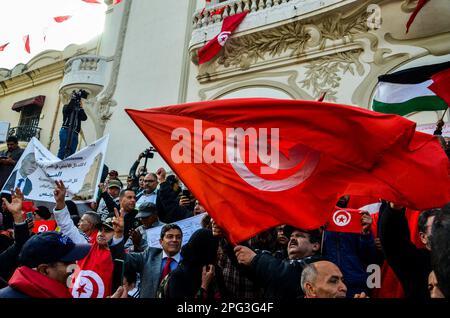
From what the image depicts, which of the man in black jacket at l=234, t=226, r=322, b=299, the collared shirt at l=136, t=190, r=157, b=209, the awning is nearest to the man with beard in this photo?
the man in black jacket at l=234, t=226, r=322, b=299

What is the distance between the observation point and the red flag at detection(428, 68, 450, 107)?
4.55 meters

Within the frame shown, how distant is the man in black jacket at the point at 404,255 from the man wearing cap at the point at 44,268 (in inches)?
70.1

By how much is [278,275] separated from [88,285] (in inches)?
50.8

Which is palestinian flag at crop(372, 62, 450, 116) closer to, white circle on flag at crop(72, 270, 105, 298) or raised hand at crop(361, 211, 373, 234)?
raised hand at crop(361, 211, 373, 234)

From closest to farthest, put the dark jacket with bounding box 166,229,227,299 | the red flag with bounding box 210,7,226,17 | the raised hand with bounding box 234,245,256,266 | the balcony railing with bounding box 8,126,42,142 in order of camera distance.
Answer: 1. the raised hand with bounding box 234,245,256,266
2. the dark jacket with bounding box 166,229,227,299
3. the red flag with bounding box 210,7,226,17
4. the balcony railing with bounding box 8,126,42,142

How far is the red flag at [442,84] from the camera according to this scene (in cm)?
455

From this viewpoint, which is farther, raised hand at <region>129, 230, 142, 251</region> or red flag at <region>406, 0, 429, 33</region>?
red flag at <region>406, 0, 429, 33</region>

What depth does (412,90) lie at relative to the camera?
495cm

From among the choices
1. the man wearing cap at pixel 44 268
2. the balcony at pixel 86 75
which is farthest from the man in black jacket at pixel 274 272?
the balcony at pixel 86 75

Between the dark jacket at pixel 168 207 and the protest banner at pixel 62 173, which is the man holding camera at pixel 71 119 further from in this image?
the dark jacket at pixel 168 207

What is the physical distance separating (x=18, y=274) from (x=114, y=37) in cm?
1033

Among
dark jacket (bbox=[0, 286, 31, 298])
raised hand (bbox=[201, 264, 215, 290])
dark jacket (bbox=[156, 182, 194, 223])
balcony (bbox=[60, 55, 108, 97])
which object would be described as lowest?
dark jacket (bbox=[0, 286, 31, 298])

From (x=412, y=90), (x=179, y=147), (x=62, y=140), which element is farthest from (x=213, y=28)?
(x=179, y=147)
